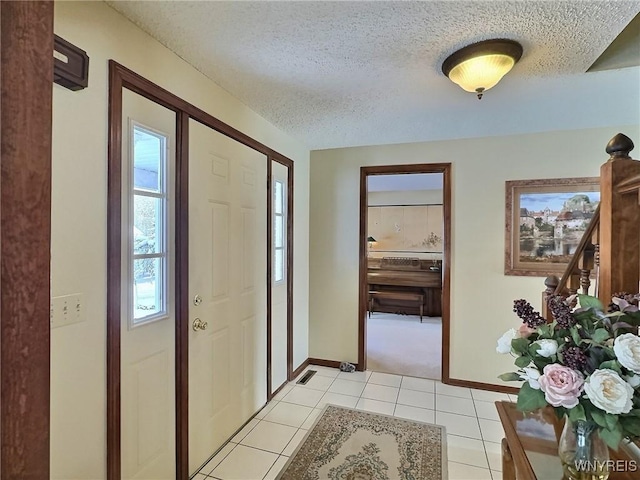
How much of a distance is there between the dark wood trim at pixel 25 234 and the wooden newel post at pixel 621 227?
5.30 ft

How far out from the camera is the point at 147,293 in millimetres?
1654

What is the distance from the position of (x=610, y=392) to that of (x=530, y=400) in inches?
6.9

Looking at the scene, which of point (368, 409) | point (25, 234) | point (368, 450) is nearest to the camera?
point (25, 234)

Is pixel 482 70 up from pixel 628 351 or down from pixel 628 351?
up

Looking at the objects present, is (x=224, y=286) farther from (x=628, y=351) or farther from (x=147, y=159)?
(x=628, y=351)

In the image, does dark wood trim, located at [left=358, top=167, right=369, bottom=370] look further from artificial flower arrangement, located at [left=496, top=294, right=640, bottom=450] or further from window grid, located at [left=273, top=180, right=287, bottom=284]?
artificial flower arrangement, located at [left=496, top=294, right=640, bottom=450]

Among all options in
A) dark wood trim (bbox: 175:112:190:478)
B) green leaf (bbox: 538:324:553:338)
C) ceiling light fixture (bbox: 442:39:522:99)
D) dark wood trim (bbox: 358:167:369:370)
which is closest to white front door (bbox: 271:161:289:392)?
dark wood trim (bbox: 358:167:369:370)

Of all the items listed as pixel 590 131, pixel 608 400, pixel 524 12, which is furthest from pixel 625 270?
pixel 590 131

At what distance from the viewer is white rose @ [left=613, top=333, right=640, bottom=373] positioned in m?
0.76

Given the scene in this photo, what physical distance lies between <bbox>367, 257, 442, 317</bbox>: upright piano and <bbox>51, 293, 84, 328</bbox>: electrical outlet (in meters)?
4.74

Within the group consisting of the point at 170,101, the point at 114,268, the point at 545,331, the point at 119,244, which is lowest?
the point at 545,331

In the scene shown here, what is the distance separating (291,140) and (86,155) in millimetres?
2053

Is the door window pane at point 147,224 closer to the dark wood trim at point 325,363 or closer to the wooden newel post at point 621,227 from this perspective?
the wooden newel post at point 621,227

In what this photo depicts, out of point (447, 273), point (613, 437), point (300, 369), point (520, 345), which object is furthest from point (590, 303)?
point (300, 369)
